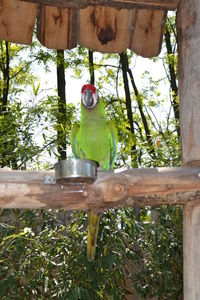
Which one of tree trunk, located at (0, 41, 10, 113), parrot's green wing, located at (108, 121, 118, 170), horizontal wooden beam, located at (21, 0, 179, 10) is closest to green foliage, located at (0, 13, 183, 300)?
parrot's green wing, located at (108, 121, 118, 170)

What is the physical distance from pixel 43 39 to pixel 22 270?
1647 mm

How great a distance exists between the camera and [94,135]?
2764 mm

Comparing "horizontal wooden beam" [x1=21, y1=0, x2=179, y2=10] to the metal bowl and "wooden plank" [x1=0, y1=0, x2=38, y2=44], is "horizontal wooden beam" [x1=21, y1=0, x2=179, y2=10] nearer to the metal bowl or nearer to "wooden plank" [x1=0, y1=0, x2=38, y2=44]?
→ "wooden plank" [x1=0, y1=0, x2=38, y2=44]

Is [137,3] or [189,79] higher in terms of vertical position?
[137,3]

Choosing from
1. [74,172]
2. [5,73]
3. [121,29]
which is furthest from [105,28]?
[5,73]

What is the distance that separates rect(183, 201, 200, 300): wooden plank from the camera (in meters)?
1.98

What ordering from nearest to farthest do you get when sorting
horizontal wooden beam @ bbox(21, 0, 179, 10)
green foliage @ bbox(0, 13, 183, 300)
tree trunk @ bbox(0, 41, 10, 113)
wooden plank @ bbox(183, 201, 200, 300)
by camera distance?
wooden plank @ bbox(183, 201, 200, 300) → horizontal wooden beam @ bbox(21, 0, 179, 10) → green foliage @ bbox(0, 13, 183, 300) → tree trunk @ bbox(0, 41, 10, 113)

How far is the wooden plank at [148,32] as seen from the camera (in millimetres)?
2543

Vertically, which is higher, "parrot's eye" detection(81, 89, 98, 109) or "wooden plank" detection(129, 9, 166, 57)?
"wooden plank" detection(129, 9, 166, 57)

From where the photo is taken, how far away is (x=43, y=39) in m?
2.64

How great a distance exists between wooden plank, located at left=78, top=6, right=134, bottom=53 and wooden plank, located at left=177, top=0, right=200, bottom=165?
1.33ft

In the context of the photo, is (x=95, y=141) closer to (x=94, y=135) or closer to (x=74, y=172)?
(x=94, y=135)

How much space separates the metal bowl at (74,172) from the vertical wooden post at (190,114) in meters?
0.55

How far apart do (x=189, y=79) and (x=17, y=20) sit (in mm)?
1105
